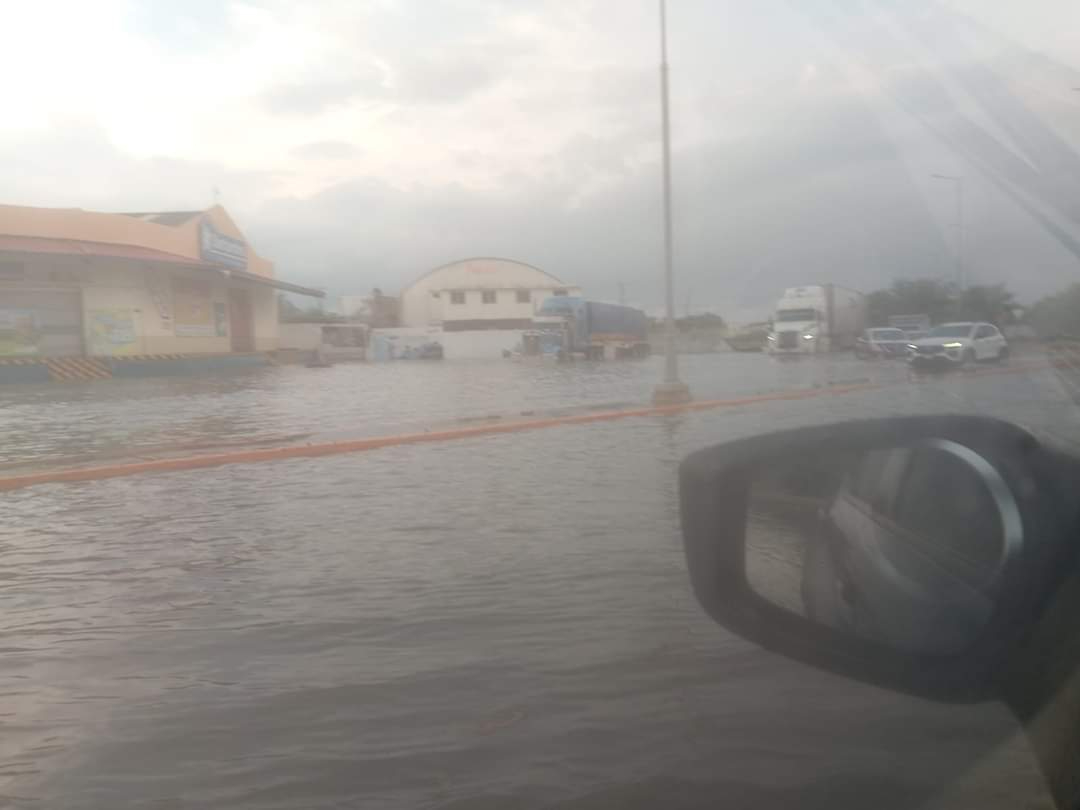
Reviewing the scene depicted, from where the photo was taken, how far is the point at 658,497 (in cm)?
909

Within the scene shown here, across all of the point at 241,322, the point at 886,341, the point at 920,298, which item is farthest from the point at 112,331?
the point at 920,298

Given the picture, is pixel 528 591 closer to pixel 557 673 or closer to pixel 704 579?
pixel 557 673

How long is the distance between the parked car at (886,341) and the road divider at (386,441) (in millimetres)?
459

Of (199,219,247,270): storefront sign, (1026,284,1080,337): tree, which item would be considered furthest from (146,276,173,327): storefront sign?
(1026,284,1080,337): tree

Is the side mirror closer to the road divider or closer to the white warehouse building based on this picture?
the road divider

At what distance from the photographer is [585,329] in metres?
43.6

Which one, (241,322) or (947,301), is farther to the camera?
(241,322)

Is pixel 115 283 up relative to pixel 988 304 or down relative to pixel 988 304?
up

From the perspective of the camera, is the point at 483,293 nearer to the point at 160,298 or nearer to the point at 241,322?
the point at 241,322

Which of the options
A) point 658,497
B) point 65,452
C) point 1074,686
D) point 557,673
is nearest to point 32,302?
point 65,452

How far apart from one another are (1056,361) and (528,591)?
3.29 m

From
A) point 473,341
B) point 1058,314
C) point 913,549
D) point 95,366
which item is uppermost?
point 473,341

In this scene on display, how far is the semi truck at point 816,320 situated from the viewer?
37.4 feet

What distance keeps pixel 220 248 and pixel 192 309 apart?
12.2 feet
